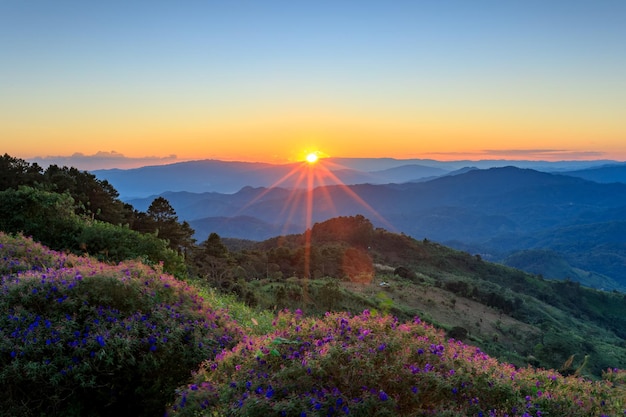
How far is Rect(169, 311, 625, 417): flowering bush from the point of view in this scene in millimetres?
3188

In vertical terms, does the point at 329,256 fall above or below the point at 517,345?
above

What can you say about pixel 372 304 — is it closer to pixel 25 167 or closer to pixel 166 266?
pixel 166 266

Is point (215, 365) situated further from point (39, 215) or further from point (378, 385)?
point (39, 215)

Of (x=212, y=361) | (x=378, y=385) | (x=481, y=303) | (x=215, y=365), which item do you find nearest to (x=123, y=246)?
(x=212, y=361)

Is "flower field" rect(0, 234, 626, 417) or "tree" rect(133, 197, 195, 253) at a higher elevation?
"flower field" rect(0, 234, 626, 417)

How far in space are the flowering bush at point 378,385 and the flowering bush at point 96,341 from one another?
1268 millimetres

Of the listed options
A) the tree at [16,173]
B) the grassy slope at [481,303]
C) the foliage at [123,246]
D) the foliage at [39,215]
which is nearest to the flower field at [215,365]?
the grassy slope at [481,303]

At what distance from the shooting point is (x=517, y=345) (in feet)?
103

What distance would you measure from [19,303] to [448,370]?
17.5 feet

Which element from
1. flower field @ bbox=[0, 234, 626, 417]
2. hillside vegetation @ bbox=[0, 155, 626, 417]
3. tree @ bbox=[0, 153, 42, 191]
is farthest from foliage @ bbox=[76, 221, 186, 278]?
tree @ bbox=[0, 153, 42, 191]

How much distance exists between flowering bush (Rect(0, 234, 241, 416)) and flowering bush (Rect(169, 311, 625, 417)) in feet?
4.16

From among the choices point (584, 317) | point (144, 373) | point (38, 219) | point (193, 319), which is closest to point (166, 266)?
point (38, 219)

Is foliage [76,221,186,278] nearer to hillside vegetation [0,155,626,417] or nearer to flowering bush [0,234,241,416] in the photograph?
hillside vegetation [0,155,626,417]

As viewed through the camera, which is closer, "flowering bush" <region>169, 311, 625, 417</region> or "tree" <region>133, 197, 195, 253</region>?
"flowering bush" <region>169, 311, 625, 417</region>
